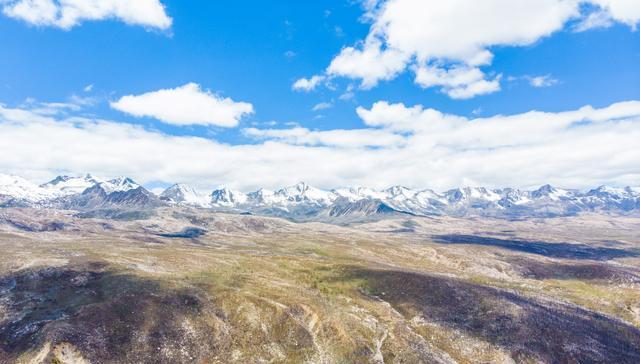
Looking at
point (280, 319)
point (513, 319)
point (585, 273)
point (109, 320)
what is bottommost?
point (585, 273)

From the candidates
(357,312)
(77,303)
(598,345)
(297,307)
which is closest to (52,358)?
(77,303)

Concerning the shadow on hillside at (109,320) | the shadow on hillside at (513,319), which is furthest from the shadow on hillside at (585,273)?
the shadow on hillside at (109,320)

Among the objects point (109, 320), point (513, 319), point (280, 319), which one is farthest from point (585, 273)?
point (109, 320)

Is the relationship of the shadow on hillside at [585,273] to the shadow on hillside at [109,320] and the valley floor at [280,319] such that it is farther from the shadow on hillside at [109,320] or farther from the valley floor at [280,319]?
the shadow on hillside at [109,320]

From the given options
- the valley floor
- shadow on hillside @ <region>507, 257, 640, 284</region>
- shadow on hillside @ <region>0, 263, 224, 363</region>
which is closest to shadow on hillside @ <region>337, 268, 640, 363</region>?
the valley floor

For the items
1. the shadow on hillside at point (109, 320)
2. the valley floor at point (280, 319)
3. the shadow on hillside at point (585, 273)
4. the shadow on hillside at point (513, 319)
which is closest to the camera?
the shadow on hillside at point (109, 320)

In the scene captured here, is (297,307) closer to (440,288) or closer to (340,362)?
(340,362)

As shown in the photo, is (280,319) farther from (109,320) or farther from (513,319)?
(513,319)
